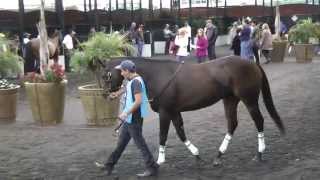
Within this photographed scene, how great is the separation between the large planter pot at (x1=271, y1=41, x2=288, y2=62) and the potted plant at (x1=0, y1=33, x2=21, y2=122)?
48.2ft

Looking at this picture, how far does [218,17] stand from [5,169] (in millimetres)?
32756

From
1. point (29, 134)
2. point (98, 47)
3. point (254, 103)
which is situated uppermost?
point (98, 47)

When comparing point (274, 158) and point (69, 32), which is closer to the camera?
point (274, 158)

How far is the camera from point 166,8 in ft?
112

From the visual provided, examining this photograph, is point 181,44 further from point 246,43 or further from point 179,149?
point 179,149

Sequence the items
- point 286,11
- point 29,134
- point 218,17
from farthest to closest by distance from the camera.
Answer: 1. point 286,11
2. point 218,17
3. point 29,134

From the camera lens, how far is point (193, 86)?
26.9 feet

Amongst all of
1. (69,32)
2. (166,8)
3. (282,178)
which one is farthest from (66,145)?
(166,8)

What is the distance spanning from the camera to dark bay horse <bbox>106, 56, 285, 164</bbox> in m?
8.00

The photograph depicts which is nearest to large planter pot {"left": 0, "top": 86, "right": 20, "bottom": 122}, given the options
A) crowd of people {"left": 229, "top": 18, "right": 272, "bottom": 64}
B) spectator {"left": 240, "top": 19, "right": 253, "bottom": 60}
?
crowd of people {"left": 229, "top": 18, "right": 272, "bottom": 64}

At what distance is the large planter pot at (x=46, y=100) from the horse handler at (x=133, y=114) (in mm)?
4440

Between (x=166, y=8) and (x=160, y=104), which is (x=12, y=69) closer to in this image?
(x=160, y=104)

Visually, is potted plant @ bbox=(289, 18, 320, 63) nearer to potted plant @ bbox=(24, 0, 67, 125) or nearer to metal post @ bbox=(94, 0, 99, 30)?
metal post @ bbox=(94, 0, 99, 30)

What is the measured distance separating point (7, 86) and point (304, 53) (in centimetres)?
1572
